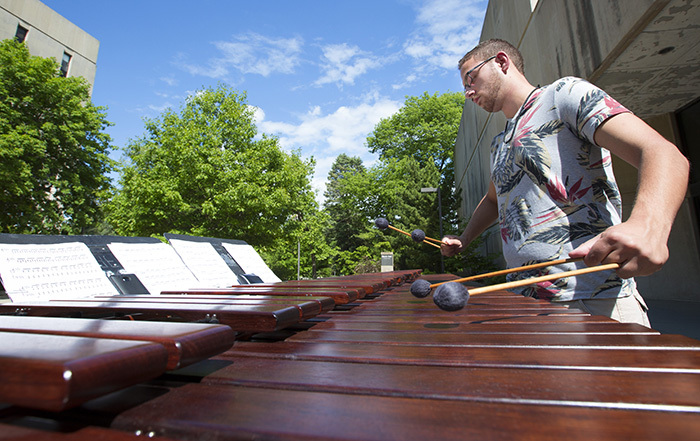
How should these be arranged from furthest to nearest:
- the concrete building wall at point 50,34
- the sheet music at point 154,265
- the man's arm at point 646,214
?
the concrete building wall at point 50,34 → the sheet music at point 154,265 → the man's arm at point 646,214

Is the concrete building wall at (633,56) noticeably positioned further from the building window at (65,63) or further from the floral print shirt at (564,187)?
the building window at (65,63)

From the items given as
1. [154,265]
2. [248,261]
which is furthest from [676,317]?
[154,265]

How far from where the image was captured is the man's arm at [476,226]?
283cm

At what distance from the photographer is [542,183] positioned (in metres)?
1.85

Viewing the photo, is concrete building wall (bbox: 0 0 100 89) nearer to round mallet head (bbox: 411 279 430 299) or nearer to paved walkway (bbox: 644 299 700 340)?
round mallet head (bbox: 411 279 430 299)

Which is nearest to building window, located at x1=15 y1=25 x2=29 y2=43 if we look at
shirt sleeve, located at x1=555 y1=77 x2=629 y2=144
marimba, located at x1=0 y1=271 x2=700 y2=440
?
marimba, located at x1=0 y1=271 x2=700 y2=440

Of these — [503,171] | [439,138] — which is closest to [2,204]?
[503,171]

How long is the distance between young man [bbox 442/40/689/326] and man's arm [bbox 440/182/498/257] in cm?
60

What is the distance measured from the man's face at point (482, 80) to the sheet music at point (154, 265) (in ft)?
10.5

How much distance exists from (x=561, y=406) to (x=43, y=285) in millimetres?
3584

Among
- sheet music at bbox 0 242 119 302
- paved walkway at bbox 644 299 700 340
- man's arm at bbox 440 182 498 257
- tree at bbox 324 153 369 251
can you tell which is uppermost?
tree at bbox 324 153 369 251

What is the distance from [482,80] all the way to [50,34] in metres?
29.9

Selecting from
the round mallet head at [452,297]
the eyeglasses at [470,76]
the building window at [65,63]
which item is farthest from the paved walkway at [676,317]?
the building window at [65,63]

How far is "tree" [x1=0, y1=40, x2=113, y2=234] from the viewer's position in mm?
13320
